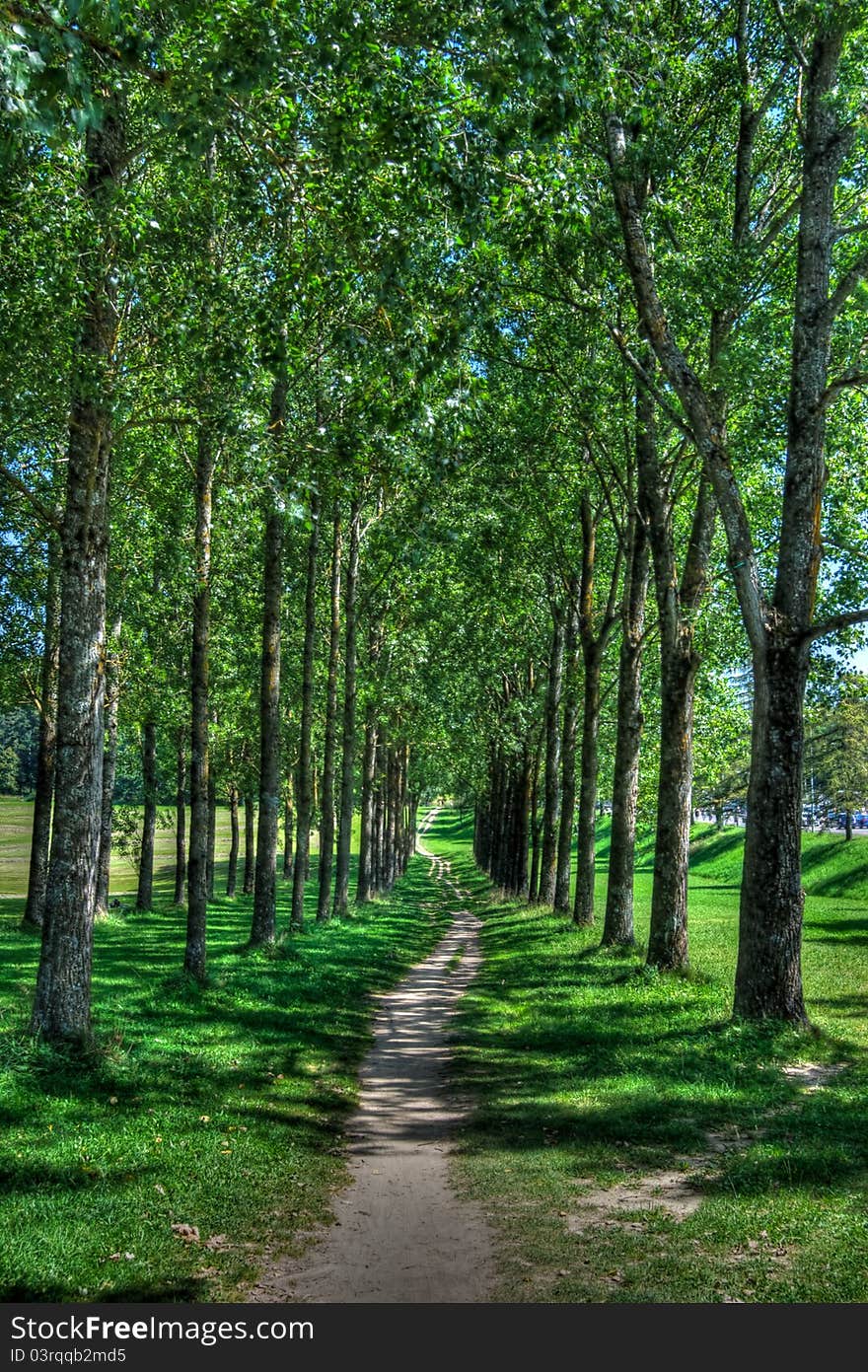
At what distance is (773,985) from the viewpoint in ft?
39.4

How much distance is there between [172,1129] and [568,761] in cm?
2123

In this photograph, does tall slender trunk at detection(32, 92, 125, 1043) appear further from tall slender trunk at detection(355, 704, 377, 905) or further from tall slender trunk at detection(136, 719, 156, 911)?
tall slender trunk at detection(355, 704, 377, 905)

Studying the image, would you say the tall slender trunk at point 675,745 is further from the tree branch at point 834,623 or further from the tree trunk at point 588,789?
the tree trunk at point 588,789

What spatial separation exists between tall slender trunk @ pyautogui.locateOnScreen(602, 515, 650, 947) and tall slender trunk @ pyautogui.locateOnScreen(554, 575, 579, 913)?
23.3 ft

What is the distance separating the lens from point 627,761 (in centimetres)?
1936


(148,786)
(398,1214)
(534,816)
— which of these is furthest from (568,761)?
(398,1214)

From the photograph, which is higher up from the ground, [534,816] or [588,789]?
[588,789]

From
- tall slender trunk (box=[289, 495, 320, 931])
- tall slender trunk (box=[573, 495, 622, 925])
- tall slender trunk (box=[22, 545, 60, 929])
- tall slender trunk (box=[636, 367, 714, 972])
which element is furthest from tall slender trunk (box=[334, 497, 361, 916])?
tall slender trunk (box=[636, 367, 714, 972])

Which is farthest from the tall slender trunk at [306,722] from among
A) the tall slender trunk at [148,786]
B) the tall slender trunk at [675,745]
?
the tall slender trunk at [675,745]

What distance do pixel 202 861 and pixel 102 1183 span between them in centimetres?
921

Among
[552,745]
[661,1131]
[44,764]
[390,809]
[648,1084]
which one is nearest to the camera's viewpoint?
[661,1131]

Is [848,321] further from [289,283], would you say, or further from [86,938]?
[86,938]

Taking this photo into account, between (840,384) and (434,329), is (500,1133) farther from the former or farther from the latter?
(840,384)
